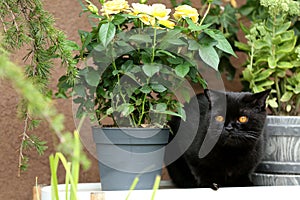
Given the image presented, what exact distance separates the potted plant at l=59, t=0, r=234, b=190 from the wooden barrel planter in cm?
34

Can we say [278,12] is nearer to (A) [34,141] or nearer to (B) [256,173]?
(B) [256,173]

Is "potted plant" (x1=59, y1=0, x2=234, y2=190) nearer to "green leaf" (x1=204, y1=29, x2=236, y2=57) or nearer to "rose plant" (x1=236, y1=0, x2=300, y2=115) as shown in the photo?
"green leaf" (x1=204, y1=29, x2=236, y2=57)

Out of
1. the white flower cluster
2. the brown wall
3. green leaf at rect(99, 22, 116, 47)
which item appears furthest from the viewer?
the brown wall

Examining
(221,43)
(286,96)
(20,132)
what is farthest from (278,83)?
(20,132)

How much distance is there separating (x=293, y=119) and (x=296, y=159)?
0.39 feet

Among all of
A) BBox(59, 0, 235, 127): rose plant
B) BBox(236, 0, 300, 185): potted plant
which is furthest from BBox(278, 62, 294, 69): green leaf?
BBox(59, 0, 235, 127): rose plant

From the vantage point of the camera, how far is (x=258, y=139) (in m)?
1.46

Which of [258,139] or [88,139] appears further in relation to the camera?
[88,139]

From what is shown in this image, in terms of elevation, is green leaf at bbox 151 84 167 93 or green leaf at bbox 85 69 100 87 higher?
green leaf at bbox 85 69 100 87

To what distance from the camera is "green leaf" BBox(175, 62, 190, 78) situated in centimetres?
123

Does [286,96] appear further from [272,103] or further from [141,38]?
[141,38]

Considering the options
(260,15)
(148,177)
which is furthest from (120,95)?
(260,15)

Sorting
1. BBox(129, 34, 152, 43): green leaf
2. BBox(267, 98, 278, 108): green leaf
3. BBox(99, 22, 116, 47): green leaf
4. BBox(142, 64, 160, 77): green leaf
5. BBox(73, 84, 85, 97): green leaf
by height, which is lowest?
BBox(267, 98, 278, 108): green leaf

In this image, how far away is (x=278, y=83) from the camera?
1688mm
